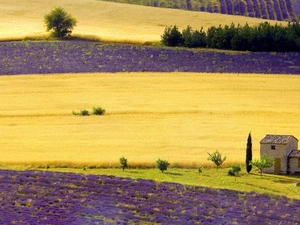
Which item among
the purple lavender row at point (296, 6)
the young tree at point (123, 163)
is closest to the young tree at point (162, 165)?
the young tree at point (123, 163)

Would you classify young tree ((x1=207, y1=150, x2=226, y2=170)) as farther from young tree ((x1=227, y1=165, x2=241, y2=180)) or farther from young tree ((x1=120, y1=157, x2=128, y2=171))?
young tree ((x1=120, y1=157, x2=128, y2=171))

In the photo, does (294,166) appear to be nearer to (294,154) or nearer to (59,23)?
(294,154)

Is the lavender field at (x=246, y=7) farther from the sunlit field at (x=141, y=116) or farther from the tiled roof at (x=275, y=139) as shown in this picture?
the tiled roof at (x=275, y=139)

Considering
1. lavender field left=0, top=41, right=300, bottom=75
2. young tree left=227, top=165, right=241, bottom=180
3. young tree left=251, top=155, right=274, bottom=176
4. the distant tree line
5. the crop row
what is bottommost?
the crop row

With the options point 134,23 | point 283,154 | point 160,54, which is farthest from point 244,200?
point 134,23

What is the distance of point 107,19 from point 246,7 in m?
17.4

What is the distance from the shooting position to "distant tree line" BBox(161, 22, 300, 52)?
86500mm

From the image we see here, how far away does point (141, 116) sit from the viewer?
63406 mm

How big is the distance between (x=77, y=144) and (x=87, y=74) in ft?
78.8

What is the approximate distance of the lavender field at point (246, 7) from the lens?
359ft

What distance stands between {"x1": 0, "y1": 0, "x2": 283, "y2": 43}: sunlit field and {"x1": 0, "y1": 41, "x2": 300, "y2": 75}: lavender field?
5.89 m

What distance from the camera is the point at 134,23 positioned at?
104 m

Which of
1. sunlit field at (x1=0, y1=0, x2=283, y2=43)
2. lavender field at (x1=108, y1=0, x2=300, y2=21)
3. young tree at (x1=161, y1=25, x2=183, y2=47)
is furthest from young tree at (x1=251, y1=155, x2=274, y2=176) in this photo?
lavender field at (x1=108, y1=0, x2=300, y2=21)

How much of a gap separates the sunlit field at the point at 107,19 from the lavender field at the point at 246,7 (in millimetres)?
3616
